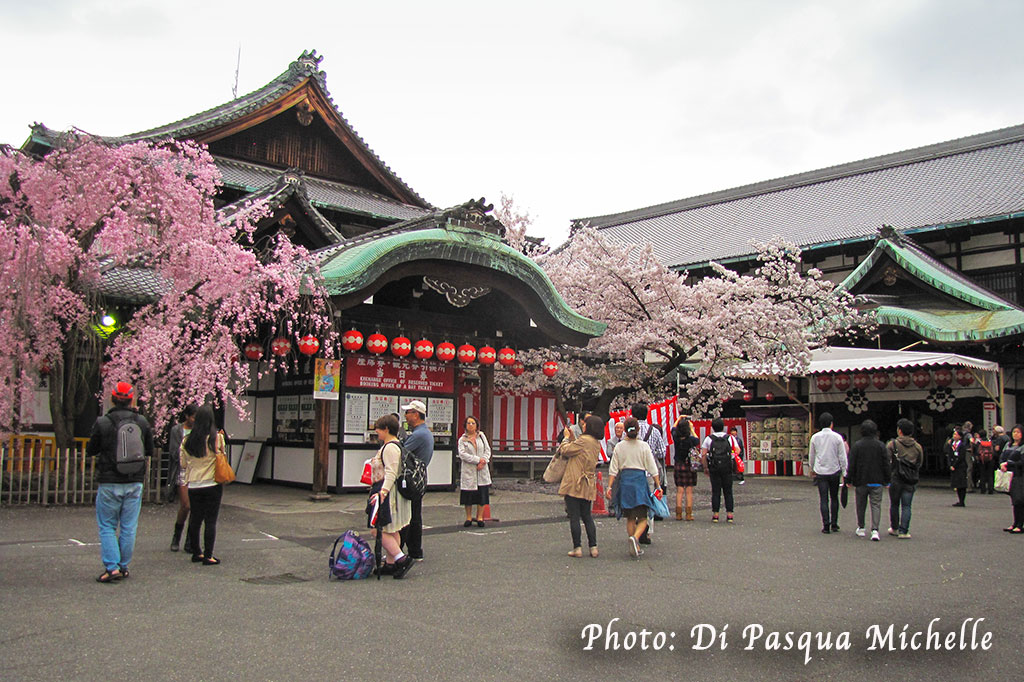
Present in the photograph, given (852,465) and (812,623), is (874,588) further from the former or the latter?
(852,465)

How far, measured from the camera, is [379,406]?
16.6 metres

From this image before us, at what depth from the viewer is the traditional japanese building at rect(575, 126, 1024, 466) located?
22953 mm

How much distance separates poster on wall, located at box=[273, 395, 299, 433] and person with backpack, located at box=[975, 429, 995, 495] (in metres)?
16.2

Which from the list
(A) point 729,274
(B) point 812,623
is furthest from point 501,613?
(A) point 729,274

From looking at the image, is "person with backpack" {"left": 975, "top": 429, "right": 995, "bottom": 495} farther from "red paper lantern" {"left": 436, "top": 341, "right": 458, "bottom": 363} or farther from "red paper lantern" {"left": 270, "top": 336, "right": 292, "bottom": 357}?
"red paper lantern" {"left": 270, "top": 336, "right": 292, "bottom": 357}

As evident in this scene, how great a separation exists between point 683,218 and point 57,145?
32011 millimetres

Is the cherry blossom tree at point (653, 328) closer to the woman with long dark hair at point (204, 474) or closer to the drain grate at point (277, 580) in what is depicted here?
the woman with long dark hair at point (204, 474)

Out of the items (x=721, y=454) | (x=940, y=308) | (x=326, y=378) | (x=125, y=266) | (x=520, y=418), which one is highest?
(x=940, y=308)

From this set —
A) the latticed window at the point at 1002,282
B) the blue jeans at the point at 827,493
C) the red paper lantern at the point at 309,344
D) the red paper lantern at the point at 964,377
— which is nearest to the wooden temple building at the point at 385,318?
the red paper lantern at the point at 309,344

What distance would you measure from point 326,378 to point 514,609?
8.98 m

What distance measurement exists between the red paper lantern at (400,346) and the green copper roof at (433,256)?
74.6 inches

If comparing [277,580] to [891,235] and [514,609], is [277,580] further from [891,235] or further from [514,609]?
[891,235]

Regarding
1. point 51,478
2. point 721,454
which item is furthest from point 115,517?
point 721,454

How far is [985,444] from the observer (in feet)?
63.2
